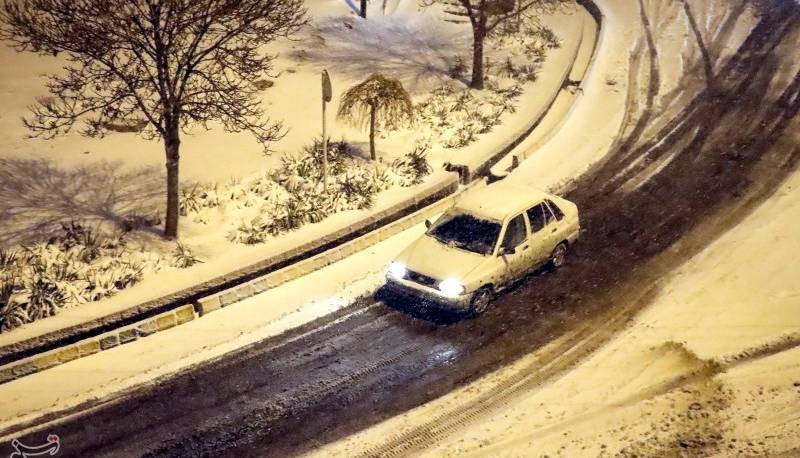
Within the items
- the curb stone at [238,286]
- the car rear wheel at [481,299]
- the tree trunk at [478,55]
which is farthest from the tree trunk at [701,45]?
the car rear wheel at [481,299]

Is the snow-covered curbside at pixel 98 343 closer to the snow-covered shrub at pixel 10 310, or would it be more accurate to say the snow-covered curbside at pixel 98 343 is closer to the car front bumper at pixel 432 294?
the snow-covered shrub at pixel 10 310

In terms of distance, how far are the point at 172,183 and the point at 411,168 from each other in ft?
16.5

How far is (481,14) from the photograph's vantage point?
64.3 ft

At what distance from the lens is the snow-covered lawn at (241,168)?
1259 centimetres

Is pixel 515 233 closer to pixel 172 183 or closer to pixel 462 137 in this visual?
pixel 172 183

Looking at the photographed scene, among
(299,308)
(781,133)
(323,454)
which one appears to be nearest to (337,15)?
(781,133)

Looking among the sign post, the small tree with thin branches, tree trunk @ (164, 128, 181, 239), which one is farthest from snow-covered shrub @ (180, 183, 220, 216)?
the small tree with thin branches

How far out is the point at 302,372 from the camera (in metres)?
9.95

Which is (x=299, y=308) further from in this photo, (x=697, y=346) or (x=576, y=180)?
(x=576, y=180)

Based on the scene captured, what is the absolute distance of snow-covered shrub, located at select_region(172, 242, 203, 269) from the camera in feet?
39.9

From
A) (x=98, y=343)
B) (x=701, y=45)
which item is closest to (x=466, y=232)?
(x=98, y=343)

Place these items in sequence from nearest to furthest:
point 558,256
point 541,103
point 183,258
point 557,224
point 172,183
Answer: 1. point 557,224
2. point 183,258
3. point 558,256
4. point 172,183
5. point 541,103

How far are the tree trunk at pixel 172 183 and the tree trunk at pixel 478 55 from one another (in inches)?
384

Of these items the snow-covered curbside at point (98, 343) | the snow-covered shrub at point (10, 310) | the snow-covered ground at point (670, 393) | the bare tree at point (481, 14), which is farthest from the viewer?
the bare tree at point (481, 14)
